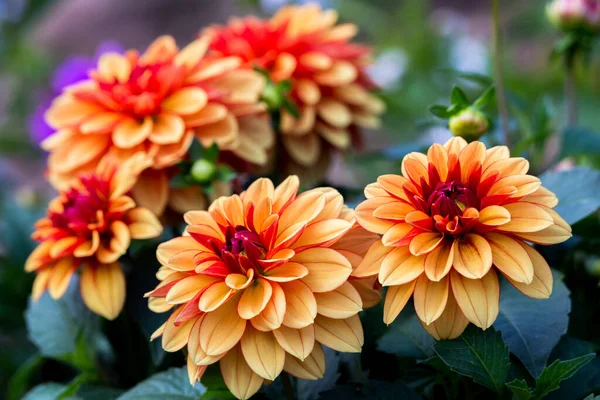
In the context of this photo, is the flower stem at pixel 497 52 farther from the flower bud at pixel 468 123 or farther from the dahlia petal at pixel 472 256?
the dahlia petal at pixel 472 256

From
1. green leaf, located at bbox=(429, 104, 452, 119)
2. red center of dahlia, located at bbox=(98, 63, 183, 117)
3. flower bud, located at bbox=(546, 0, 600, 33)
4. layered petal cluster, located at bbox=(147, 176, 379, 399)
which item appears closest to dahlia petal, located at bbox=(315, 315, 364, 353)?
layered petal cluster, located at bbox=(147, 176, 379, 399)

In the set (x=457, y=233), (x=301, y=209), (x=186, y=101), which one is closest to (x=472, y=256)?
(x=457, y=233)

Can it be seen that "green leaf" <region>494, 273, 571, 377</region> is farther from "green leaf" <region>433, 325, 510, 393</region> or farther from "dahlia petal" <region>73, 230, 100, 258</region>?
"dahlia petal" <region>73, 230, 100, 258</region>

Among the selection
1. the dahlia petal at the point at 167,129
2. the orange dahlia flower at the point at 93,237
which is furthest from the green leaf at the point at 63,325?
the dahlia petal at the point at 167,129

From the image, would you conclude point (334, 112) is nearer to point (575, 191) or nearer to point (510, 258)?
point (575, 191)

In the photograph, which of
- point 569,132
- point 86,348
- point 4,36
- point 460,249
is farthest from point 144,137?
point 4,36

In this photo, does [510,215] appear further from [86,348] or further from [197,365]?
[86,348]

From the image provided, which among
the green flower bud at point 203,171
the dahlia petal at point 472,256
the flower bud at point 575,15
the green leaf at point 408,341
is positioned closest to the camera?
the dahlia petal at point 472,256

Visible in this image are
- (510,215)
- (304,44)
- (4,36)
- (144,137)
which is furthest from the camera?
(4,36)
